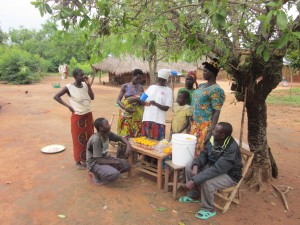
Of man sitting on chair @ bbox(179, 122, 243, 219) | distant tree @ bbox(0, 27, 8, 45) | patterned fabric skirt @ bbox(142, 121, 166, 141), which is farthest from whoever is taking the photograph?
distant tree @ bbox(0, 27, 8, 45)

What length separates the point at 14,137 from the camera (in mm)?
6758

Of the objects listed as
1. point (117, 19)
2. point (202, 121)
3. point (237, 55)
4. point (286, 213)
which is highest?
point (117, 19)

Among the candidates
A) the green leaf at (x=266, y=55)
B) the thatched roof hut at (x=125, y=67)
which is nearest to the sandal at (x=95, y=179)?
the green leaf at (x=266, y=55)

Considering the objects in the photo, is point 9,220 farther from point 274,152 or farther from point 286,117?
point 286,117

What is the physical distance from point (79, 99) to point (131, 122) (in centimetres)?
106

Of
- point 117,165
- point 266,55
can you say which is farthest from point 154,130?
point 266,55

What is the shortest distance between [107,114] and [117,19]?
23.7 ft

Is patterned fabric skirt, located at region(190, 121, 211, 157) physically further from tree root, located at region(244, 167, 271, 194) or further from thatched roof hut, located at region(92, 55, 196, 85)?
thatched roof hut, located at region(92, 55, 196, 85)

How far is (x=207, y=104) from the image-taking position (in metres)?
3.63

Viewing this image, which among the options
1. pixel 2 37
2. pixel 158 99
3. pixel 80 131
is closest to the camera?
pixel 158 99

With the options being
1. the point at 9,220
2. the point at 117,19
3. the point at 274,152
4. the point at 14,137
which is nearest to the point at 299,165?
the point at 274,152

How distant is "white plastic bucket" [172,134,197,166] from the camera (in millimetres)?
3531

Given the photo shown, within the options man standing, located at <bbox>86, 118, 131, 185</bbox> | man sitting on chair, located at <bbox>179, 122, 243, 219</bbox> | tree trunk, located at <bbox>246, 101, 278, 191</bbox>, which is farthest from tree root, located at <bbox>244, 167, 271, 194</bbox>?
man standing, located at <bbox>86, 118, 131, 185</bbox>

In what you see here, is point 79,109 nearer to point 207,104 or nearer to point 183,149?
point 183,149
